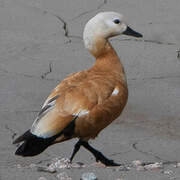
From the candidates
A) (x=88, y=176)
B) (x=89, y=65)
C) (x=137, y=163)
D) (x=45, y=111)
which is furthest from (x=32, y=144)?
(x=89, y=65)

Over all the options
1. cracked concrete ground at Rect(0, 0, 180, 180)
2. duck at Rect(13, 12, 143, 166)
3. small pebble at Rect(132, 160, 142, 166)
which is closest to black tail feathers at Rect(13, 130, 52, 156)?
duck at Rect(13, 12, 143, 166)

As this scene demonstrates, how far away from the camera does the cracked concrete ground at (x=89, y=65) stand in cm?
656

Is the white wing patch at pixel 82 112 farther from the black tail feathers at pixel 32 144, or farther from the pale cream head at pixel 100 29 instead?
the pale cream head at pixel 100 29

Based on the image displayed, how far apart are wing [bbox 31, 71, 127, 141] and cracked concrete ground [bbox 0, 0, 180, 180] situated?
37 cm

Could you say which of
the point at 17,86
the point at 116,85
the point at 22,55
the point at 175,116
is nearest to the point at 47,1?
the point at 22,55

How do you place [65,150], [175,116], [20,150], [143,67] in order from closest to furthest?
[20,150], [65,150], [175,116], [143,67]

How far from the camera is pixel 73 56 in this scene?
8.63 meters

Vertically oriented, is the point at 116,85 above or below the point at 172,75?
above

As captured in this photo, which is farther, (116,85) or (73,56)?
(73,56)

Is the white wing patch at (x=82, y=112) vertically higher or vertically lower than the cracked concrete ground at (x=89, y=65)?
higher

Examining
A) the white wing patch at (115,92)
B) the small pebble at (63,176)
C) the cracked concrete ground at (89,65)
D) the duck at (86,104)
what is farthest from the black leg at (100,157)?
the small pebble at (63,176)

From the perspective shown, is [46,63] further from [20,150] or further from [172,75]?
[20,150]

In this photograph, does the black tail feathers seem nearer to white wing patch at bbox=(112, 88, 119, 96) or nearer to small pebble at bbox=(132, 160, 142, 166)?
white wing patch at bbox=(112, 88, 119, 96)

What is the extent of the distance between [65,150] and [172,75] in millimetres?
1971
